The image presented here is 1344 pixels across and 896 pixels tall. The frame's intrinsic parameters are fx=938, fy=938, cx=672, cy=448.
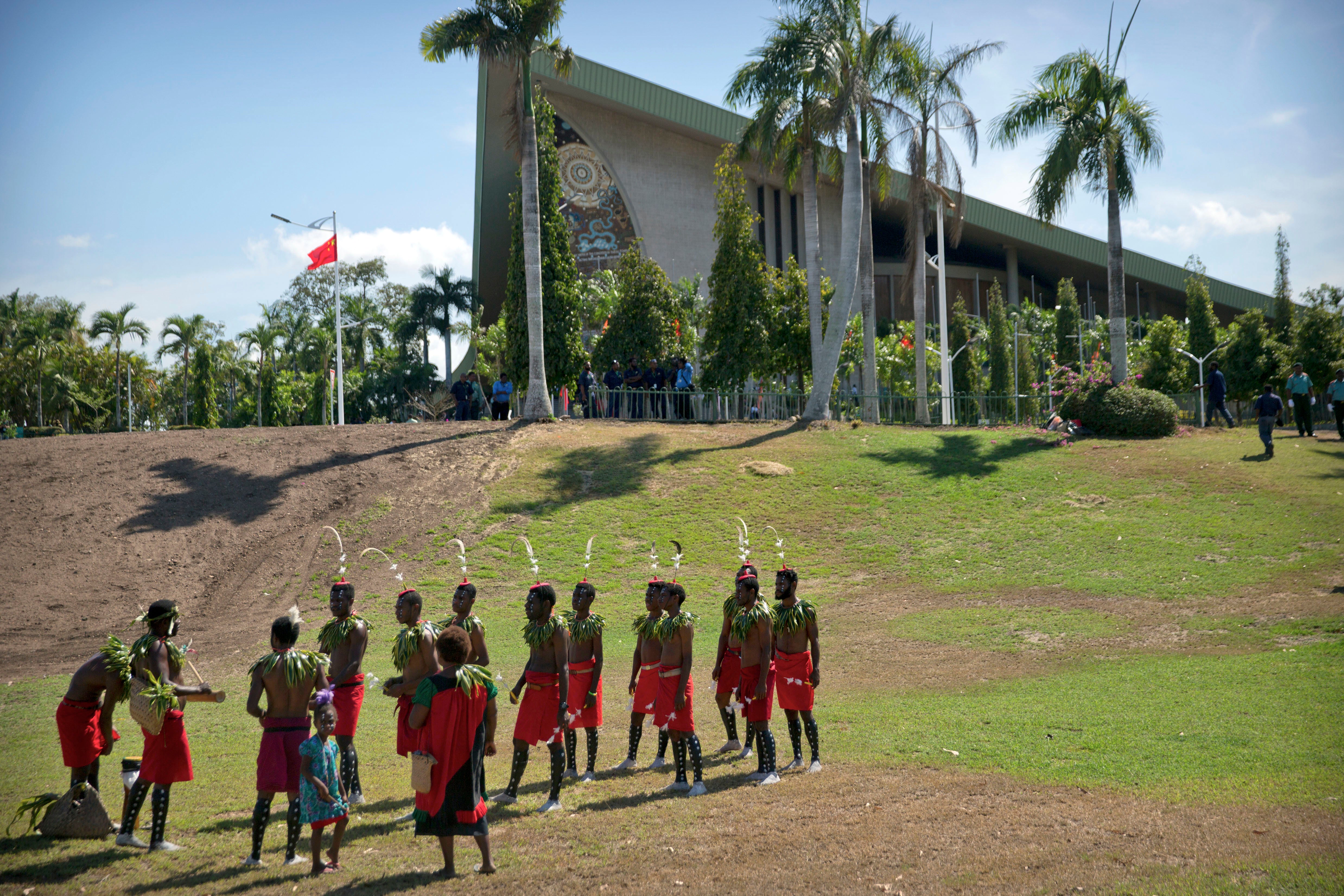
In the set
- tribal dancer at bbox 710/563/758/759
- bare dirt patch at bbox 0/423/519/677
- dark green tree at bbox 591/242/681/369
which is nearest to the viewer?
tribal dancer at bbox 710/563/758/759

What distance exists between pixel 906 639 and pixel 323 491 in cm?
1350

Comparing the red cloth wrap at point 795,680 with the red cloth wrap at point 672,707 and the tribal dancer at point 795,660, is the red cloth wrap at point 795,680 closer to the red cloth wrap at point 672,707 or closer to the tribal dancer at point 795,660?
the tribal dancer at point 795,660

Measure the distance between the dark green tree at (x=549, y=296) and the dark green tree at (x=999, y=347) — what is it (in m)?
27.5

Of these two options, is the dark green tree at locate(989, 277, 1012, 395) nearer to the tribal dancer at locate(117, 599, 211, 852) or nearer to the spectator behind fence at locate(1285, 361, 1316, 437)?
the spectator behind fence at locate(1285, 361, 1316, 437)

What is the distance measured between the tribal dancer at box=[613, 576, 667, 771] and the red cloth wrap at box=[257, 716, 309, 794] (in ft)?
8.81

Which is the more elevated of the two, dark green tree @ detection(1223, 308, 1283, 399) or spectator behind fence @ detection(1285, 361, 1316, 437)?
dark green tree @ detection(1223, 308, 1283, 399)

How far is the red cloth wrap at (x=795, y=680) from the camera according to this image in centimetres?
769

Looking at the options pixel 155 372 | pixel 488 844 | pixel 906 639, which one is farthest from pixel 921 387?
pixel 155 372

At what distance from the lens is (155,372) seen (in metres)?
61.8

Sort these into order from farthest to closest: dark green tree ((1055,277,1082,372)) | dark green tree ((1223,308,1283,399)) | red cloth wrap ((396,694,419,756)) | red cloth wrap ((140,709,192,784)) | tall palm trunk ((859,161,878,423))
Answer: dark green tree ((1055,277,1082,372))
dark green tree ((1223,308,1283,399))
tall palm trunk ((859,161,878,423))
red cloth wrap ((396,694,419,756))
red cloth wrap ((140,709,192,784))

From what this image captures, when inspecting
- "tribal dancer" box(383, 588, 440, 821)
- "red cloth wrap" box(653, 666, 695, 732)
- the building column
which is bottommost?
"red cloth wrap" box(653, 666, 695, 732)

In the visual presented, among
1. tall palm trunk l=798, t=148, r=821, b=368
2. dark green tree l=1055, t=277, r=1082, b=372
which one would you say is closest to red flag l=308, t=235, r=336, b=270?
tall palm trunk l=798, t=148, r=821, b=368

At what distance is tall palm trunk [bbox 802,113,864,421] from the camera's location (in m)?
24.7

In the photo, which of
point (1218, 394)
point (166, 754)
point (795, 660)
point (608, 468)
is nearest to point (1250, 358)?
point (1218, 394)
